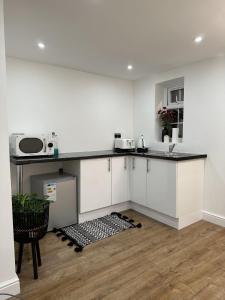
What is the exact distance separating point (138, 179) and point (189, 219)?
0.90 meters

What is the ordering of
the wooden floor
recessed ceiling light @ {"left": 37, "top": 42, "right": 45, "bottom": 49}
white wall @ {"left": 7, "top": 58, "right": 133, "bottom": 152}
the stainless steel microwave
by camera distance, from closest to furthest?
the wooden floor → recessed ceiling light @ {"left": 37, "top": 42, "right": 45, "bottom": 49} → the stainless steel microwave → white wall @ {"left": 7, "top": 58, "right": 133, "bottom": 152}

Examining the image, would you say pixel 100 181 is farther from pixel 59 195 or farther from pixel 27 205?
pixel 27 205

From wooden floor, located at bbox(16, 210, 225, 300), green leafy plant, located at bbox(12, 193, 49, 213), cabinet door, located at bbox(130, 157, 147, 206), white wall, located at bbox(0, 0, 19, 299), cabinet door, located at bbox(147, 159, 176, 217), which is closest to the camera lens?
white wall, located at bbox(0, 0, 19, 299)

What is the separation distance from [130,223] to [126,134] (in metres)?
1.73

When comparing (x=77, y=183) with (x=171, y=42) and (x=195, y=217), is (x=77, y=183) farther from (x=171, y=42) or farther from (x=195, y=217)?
(x=171, y=42)

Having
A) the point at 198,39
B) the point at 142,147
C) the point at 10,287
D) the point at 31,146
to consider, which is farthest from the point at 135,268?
the point at 198,39

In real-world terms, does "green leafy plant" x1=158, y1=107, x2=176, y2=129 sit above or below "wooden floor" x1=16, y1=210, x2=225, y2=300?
above

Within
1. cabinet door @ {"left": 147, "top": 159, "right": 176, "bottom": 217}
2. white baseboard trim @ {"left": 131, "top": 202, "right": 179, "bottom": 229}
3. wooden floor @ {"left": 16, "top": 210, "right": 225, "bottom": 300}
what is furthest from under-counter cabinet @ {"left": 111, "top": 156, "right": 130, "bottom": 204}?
wooden floor @ {"left": 16, "top": 210, "right": 225, "bottom": 300}

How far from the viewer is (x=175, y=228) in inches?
108

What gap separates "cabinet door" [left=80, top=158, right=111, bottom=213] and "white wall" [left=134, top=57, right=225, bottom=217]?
122 cm

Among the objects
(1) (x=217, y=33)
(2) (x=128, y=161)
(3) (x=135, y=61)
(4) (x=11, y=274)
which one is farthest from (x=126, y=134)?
(4) (x=11, y=274)

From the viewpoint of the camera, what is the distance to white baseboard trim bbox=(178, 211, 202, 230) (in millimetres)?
2757

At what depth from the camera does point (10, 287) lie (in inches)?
62.6

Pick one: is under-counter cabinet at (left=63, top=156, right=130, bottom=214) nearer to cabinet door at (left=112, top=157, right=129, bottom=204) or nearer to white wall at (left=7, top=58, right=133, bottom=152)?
cabinet door at (left=112, top=157, right=129, bottom=204)
